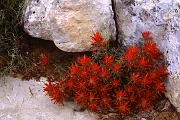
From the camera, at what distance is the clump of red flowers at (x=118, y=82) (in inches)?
147

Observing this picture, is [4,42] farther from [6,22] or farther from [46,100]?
[46,100]

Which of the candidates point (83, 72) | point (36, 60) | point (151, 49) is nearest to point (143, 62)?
point (151, 49)

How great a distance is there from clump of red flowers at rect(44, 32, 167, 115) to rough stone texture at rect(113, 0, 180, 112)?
0.29 feet

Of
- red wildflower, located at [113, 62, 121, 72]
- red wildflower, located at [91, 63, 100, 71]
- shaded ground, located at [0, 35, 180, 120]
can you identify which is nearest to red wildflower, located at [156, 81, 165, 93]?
red wildflower, located at [113, 62, 121, 72]

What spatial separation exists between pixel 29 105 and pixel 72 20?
2.80 ft

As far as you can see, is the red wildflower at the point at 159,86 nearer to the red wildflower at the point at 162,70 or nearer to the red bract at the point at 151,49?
the red wildflower at the point at 162,70

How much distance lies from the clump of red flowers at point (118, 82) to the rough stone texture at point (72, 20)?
0.22 meters

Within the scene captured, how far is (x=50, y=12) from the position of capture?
4117 millimetres

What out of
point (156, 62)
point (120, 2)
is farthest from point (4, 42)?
point (156, 62)

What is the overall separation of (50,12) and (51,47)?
0.55 metres

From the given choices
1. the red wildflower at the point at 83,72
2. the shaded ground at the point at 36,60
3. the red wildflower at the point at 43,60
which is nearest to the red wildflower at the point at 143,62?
the red wildflower at the point at 83,72

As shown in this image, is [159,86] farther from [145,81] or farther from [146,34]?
[146,34]

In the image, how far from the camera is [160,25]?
3.93 m

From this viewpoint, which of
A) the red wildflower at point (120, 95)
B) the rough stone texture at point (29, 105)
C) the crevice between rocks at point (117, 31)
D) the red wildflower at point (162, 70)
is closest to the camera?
the red wildflower at point (120, 95)
